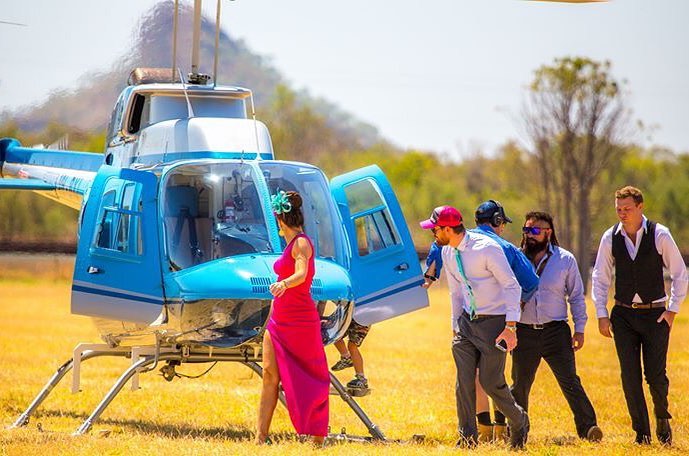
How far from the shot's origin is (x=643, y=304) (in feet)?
35.2

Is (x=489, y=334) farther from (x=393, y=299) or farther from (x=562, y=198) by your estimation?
(x=562, y=198)

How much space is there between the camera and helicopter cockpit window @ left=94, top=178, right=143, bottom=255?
1054 centimetres

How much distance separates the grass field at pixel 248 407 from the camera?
9.88 meters

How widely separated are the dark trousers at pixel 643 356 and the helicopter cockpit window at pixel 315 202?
7.74ft

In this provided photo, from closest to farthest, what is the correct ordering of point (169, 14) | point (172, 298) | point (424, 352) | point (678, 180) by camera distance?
point (172, 298) → point (169, 14) → point (424, 352) → point (678, 180)

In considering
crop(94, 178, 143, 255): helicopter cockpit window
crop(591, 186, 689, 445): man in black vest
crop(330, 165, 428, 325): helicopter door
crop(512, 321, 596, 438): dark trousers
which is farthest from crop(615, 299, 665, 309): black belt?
crop(94, 178, 143, 255): helicopter cockpit window

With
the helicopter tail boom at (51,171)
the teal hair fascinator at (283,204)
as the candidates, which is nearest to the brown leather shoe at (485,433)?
the teal hair fascinator at (283,204)

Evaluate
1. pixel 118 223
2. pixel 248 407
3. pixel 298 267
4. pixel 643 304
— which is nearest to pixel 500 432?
pixel 643 304

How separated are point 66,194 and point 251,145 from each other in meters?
3.35

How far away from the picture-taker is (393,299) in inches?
456

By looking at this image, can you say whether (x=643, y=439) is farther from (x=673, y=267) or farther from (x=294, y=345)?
(x=294, y=345)

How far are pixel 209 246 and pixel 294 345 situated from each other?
155cm

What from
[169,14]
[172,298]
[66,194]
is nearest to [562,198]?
[169,14]

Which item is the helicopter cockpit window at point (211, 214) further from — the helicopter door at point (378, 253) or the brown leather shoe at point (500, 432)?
the brown leather shoe at point (500, 432)
